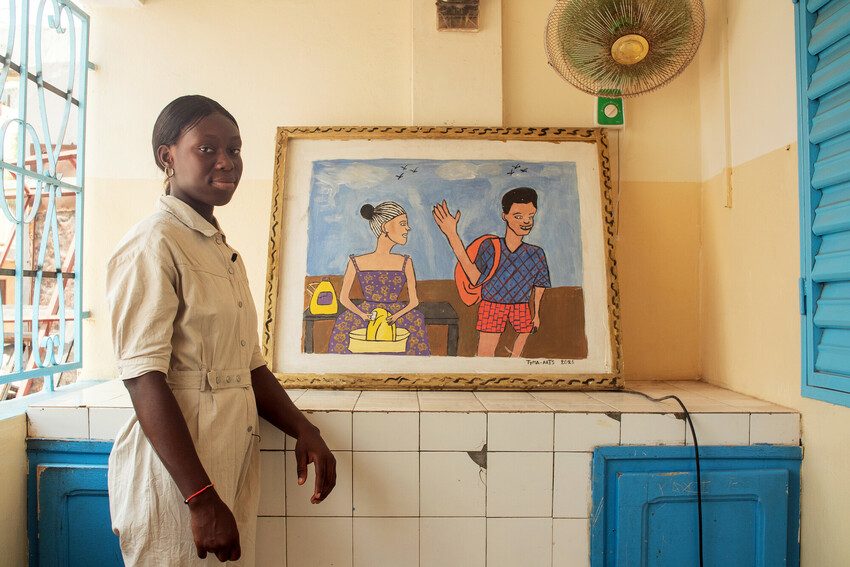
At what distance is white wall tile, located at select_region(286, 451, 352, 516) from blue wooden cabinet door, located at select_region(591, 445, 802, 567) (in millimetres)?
829

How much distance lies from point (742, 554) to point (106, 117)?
3.05m

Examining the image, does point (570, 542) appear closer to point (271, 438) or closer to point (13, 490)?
point (271, 438)

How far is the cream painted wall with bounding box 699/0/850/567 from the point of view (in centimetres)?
164

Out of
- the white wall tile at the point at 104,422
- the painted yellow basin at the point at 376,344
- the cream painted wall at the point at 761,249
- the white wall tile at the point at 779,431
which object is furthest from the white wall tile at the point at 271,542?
the cream painted wall at the point at 761,249

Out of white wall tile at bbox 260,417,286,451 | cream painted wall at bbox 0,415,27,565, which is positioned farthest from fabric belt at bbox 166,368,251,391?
cream painted wall at bbox 0,415,27,565

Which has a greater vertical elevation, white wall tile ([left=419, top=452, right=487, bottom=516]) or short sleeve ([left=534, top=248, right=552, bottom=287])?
short sleeve ([left=534, top=248, right=552, bottom=287])

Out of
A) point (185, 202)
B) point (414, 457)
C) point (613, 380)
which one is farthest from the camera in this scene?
point (613, 380)

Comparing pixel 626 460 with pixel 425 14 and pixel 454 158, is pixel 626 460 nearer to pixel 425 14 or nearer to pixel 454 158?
pixel 454 158

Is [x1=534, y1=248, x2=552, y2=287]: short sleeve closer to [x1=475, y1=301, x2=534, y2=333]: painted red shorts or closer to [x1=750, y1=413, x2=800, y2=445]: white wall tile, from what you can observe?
[x1=475, y1=301, x2=534, y2=333]: painted red shorts

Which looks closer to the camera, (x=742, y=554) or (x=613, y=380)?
(x=742, y=554)

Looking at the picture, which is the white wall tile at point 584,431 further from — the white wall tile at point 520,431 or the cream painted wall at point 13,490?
Answer: the cream painted wall at point 13,490

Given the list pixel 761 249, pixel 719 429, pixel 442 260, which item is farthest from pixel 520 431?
pixel 761 249

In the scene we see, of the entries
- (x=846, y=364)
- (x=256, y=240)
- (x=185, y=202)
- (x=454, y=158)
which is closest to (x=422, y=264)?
(x=454, y=158)

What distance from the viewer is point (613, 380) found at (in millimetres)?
2045
